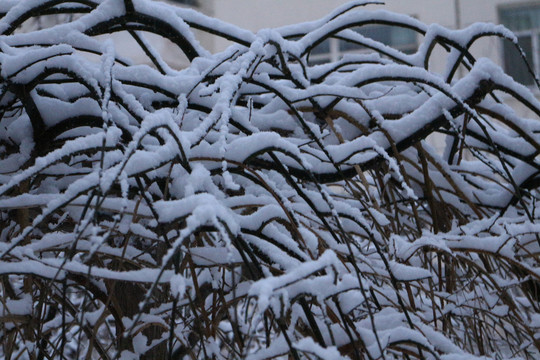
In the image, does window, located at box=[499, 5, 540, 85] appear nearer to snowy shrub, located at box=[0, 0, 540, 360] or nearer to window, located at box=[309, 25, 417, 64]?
window, located at box=[309, 25, 417, 64]

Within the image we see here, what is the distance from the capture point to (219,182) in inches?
21.5

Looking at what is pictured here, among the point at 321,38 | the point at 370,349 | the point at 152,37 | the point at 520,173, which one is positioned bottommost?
the point at 370,349

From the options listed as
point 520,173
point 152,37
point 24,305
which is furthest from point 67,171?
point 152,37

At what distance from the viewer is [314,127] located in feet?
1.72

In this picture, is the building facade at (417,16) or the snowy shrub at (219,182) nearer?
the snowy shrub at (219,182)

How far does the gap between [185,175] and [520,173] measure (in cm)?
39

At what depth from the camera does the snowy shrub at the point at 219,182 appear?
35 cm

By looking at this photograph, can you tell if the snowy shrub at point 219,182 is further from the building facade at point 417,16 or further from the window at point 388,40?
the window at point 388,40

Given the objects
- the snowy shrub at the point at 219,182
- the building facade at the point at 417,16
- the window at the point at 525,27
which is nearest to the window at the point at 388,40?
the building facade at the point at 417,16

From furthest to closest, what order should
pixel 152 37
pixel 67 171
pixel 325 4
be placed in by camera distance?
1. pixel 325 4
2. pixel 152 37
3. pixel 67 171

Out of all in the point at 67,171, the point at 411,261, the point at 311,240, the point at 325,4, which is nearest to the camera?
the point at 311,240

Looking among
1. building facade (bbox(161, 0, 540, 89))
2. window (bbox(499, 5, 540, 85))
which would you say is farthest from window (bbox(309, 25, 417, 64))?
window (bbox(499, 5, 540, 85))

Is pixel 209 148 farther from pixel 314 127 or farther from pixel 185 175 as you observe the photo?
pixel 314 127

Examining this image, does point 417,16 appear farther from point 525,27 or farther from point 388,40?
point 525,27
